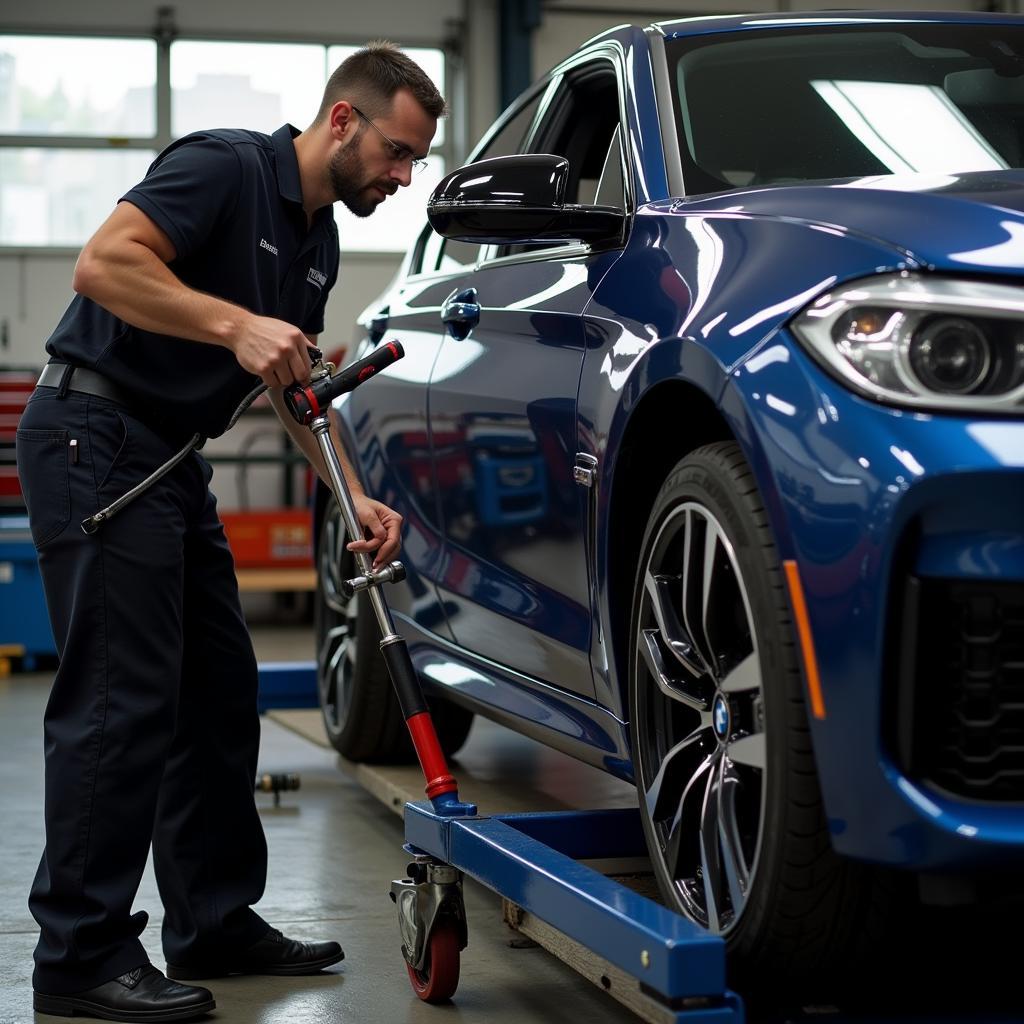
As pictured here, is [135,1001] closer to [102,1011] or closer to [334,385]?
[102,1011]

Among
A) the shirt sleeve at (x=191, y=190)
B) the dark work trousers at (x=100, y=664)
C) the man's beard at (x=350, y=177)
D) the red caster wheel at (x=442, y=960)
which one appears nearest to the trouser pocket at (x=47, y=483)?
the dark work trousers at (x=100, y=664)

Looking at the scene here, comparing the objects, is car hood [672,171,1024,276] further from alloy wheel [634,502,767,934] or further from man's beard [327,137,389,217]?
man's beard [327,137,389,217]

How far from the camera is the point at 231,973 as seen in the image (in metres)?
3.03

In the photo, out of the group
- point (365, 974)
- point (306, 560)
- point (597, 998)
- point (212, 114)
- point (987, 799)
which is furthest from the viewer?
point (212, 114)

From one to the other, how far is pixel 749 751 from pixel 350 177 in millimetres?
1343

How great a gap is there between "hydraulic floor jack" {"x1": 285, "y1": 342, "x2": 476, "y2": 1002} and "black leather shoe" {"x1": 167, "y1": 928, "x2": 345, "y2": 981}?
277 mm

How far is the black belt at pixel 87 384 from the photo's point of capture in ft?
9.19

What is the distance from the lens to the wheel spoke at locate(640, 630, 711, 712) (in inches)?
91.6

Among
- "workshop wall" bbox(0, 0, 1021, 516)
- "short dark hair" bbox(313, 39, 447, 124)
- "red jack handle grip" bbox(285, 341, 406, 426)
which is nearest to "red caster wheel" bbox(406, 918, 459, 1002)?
"red jack handle grip" bbox(285, 341, 406, 426)

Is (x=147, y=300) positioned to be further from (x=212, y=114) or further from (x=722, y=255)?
(x=212, y=114)

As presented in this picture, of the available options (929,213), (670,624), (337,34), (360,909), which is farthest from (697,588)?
(337,34)

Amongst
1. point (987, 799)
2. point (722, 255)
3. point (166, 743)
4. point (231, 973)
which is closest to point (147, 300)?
point (166, 743)

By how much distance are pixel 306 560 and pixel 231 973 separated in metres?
8.06

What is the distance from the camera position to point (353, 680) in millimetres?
4352
